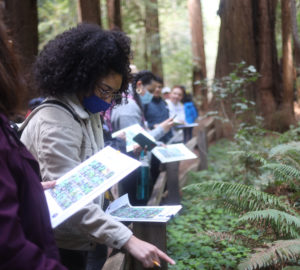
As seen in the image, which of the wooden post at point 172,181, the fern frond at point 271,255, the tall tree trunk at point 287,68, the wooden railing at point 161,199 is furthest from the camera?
the tall tree trunk at point 287,68

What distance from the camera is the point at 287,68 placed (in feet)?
30.9

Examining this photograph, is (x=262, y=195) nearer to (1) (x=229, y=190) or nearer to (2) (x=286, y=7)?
(1) (x=229, y=190)

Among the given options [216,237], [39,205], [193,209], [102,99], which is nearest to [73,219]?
[39,205]

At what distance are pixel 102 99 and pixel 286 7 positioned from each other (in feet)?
26.2

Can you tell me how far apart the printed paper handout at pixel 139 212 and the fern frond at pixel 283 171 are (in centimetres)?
177

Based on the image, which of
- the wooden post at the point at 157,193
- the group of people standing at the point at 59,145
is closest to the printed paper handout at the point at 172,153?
the wooden post at the point at 157,193

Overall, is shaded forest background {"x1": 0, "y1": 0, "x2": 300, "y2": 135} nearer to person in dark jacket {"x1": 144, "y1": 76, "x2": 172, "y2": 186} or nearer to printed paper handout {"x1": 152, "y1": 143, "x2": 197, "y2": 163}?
person in dark jacket {"x1": 144, "y1": 76, "x2": 172, "y2": 186}

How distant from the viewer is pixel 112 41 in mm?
2020

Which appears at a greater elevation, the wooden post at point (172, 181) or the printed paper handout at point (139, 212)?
the printed paper handout at point (139, 212)

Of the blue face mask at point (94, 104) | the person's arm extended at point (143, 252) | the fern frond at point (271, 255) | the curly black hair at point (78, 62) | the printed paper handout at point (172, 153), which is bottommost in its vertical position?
the fern frond at point (271, 255)

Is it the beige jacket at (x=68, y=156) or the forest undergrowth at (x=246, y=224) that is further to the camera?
the forest undergrowth at (x=246, y=224)

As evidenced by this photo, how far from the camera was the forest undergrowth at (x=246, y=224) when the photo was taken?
2547 millimetres

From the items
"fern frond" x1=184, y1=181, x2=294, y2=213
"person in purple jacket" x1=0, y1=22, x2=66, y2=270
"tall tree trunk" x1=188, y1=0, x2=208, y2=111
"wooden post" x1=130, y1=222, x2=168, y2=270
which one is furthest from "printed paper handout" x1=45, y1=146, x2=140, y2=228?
"tall tree trunk" x1=188, y1=0, x2=208, y2=111

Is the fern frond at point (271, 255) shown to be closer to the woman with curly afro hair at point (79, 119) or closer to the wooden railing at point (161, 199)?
the wooden railing at point (161, 199)
